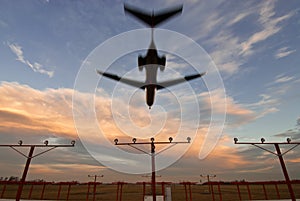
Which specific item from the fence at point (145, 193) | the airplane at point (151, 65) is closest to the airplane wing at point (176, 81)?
the airplane at point (151, 65)

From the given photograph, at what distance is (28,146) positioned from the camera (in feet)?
45.9

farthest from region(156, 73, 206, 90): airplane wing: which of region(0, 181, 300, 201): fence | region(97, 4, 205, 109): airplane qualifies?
region(0, 181, 300, 201): fence

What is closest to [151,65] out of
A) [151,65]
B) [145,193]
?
[151,65]

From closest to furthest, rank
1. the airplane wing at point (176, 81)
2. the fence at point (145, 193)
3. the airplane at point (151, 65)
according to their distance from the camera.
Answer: the airplane at point (151, 65)
the airplane wing at point (176, 81)
the fence at point (145, 193)

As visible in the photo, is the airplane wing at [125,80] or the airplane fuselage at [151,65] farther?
the airplane wing at [125,80]

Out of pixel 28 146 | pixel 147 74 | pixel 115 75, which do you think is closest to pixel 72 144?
pixel 28 146

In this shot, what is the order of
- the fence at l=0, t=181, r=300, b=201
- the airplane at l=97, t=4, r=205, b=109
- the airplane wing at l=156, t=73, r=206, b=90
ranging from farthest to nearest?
the fence at l=0, t=181, r=300, b=201 < the airplane wing at l=156, t=73, r=206, b=90 < the airplane at l=97, t=4, r=205, b=109

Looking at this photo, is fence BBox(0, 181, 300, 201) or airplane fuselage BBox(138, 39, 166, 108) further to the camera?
fence BBox(0, 181, 300, 201)

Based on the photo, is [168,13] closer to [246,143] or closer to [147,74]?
[147,74]

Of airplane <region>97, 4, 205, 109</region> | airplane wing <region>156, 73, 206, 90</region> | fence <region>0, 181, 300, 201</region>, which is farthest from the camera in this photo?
fence <region>0, 181, 300, 201</region>

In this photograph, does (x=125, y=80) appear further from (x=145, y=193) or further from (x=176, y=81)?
(x=145, y=193)

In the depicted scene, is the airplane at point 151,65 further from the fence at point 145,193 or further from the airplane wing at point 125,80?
the fence at point 145,193

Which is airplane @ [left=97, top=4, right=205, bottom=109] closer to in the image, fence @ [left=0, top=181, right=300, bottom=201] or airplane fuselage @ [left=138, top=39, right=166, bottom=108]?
airplane fuselage @ [left=138, top=39, right=166, bottom=108]

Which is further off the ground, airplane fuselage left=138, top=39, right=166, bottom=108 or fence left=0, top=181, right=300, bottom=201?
airplane fuselage left=138, top=39, right=166, bottom=108
